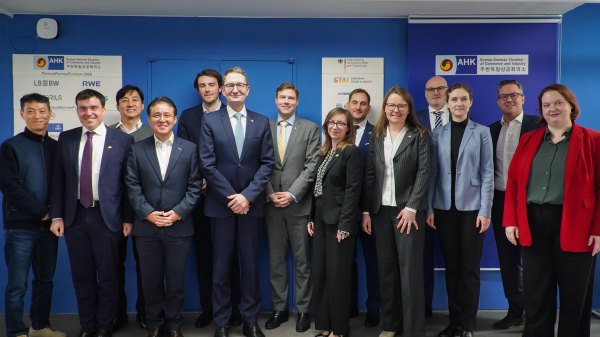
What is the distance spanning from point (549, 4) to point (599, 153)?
1.71 metres

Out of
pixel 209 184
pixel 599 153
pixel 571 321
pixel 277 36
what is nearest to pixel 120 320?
pixel 209 184

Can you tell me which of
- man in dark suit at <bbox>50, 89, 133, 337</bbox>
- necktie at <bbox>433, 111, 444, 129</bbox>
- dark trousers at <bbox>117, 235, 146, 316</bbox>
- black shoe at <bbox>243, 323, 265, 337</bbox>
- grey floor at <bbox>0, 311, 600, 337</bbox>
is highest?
necktie at <bbox>433, 111, 444, 129</bbox>

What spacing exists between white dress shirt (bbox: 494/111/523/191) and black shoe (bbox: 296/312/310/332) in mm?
1963

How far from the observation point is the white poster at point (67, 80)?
390 cm

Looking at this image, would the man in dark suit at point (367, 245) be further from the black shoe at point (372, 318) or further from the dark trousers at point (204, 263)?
the dark trousers at point (204, 263)

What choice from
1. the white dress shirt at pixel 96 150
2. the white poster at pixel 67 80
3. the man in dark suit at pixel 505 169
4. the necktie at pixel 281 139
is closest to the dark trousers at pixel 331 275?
the necktie at pixel 281 139

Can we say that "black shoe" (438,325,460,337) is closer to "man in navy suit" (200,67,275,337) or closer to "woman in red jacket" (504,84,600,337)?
"woman in red jacket" (504,84,600,337)

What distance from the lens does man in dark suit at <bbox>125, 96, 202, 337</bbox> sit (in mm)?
3066

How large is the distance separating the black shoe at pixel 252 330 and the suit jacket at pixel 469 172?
174cm

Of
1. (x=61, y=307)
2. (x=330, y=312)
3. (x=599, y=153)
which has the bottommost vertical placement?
(x=61, y=307)

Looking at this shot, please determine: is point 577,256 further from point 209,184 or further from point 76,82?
point 76,82

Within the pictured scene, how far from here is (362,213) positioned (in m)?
3.20

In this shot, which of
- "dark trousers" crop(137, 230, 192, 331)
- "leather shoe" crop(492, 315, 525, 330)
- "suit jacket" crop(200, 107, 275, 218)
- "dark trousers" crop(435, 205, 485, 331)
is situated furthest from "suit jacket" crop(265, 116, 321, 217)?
"leather shoe" crop(492, 315, 525, 330)

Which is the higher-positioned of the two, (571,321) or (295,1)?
(295,1)
